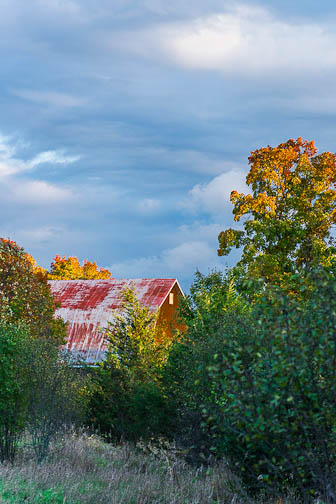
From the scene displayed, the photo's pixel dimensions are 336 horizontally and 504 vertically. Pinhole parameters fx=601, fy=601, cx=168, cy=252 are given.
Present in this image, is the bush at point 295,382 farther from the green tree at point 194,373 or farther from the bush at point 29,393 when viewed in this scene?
the bush at point 29,393

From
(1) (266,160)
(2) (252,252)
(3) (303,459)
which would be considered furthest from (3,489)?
(1) (266,160)

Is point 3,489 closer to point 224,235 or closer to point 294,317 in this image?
point 294,317

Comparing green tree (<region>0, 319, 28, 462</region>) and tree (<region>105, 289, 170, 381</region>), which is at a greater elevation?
tree (<region>105, 289, 170, 381</region>)

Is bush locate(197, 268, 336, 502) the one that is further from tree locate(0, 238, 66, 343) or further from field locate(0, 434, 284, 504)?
tree locate(0, 238, 66, 343)

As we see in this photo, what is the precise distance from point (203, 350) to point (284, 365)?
16.7ft

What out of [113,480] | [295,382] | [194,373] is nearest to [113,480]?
[113,480]

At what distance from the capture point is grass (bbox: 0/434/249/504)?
10.1 metres

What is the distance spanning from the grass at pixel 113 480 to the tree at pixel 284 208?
16.8 metres

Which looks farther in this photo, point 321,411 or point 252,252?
point 252,252

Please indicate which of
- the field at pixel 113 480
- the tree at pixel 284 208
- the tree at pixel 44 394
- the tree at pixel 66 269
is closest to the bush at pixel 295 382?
the field at pixel 113 480

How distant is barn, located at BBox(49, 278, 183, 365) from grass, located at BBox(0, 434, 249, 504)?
60.2ft

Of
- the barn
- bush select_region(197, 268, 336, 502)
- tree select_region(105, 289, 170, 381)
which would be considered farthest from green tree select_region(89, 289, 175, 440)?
the barn

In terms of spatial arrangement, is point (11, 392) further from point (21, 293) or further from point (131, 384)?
point (21, 293)

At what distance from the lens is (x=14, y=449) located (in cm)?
1398
